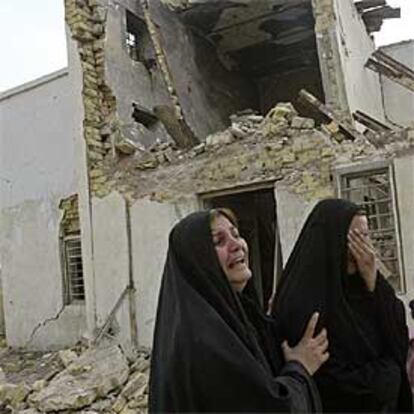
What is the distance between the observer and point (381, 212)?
7809 mm

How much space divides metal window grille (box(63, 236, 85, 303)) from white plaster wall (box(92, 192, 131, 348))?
6.00ft

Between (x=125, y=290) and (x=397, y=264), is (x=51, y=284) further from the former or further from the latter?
(x=397, y=264)

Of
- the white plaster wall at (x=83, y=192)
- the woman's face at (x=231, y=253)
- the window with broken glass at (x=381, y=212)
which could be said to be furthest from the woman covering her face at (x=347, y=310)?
the white plaster wall at (x=83, y=192)

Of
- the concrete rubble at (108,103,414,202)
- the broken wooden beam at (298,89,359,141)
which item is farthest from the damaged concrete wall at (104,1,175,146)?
the broken wooden beam at (298,89,359,141)

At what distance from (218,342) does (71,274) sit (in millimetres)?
9901

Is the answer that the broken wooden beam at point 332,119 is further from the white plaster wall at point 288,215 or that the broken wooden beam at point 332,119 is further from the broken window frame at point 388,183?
the white plaster wall at point 288,215

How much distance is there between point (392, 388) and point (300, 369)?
426 millimetres

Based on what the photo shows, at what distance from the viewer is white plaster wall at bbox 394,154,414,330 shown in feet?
23.0

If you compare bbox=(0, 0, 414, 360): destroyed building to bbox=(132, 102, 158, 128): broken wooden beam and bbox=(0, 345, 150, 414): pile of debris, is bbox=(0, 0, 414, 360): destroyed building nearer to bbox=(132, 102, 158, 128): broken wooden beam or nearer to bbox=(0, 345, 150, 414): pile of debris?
Result: bbox=(132, 102, 158, 128): broken wooden beam

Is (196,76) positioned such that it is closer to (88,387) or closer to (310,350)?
(88,387)

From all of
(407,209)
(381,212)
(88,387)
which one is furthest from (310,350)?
(88,387)

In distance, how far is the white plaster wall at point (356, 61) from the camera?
10031mm

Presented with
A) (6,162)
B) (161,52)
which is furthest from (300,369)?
(6,162)

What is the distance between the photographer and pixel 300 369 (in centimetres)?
208
